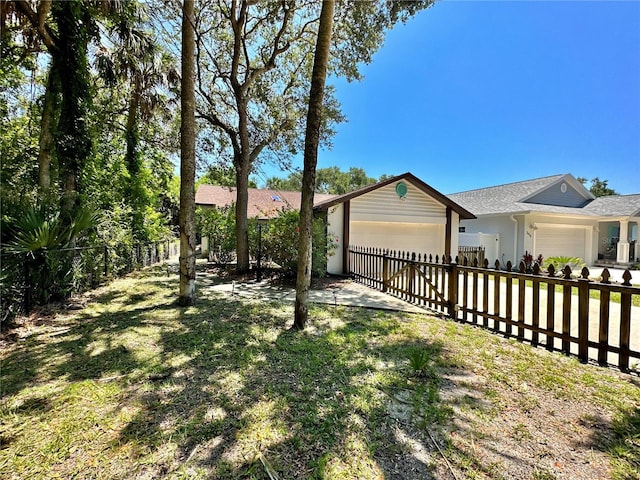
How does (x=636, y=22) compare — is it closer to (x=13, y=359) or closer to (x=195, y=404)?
(x=195, y=404)

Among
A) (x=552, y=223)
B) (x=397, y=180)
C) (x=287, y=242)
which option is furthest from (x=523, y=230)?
(x=287, y=242)

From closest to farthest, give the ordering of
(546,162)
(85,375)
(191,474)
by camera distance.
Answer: (191,474) < (85,375) < (546,162)

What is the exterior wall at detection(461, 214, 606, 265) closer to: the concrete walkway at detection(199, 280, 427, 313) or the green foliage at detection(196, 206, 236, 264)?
the concrete walkway at detection(199, 280, 427, 313)

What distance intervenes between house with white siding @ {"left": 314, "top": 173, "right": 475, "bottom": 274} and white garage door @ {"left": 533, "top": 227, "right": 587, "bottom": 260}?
7253mm

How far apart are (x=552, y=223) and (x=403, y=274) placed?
1416 centimetres

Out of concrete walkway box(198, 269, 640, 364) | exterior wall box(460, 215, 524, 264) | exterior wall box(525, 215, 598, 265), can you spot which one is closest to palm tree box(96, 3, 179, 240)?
concrete walkway box(198, 269, 640, 364)

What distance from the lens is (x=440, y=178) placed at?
35688 mm

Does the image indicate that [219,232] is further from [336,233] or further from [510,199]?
[510,199]

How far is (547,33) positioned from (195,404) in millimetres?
13542

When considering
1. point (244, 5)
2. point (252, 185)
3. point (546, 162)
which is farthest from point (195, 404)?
point (546, 162)

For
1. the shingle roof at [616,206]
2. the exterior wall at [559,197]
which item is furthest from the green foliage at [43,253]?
the shingle roof at [616,206]

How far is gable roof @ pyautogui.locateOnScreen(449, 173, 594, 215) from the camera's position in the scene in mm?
16084

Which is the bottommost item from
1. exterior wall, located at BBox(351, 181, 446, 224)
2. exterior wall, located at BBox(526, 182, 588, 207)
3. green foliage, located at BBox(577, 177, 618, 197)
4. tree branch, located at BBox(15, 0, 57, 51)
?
exterior wall, located at BBox(351, 181, 446, 224)

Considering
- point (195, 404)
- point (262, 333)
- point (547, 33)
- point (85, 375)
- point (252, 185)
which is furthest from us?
point (252, 185)
